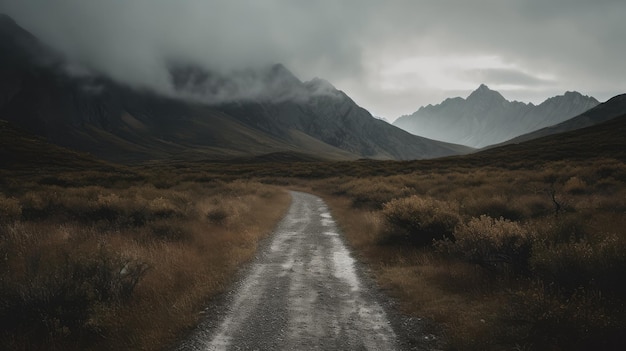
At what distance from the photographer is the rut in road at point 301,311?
6.57m

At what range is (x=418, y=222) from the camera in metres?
13.7

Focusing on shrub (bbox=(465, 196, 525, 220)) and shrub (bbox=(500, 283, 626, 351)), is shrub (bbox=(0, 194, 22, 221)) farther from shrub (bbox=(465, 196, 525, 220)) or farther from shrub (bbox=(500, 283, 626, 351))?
shrub (bbox=(465, 196, 525, 220))

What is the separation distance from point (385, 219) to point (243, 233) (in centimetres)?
609

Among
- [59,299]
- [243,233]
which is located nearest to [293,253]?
[243,233]

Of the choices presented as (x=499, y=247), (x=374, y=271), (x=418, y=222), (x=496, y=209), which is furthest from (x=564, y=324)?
(x=496, y=209)

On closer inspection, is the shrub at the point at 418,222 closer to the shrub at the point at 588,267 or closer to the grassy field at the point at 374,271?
the grassy field at the point at 374,271

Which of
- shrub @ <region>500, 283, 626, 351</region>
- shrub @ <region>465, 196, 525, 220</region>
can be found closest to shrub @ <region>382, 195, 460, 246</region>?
shrub @ <region>465, 196, 525, 220</region>

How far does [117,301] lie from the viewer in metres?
7.66

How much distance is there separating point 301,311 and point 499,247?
5225 mm

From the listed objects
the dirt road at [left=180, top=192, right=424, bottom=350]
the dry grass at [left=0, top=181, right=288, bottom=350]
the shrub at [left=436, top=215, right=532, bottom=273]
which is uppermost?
the shrub at [left=436, top=215, right=532, bottom=273]

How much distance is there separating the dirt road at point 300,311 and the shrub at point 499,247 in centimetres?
289

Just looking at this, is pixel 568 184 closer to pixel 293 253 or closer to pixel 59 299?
pixel 293 253

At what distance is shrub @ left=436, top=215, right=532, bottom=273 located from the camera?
915cm

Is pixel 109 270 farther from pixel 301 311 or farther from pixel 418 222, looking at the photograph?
pixel 418 222
